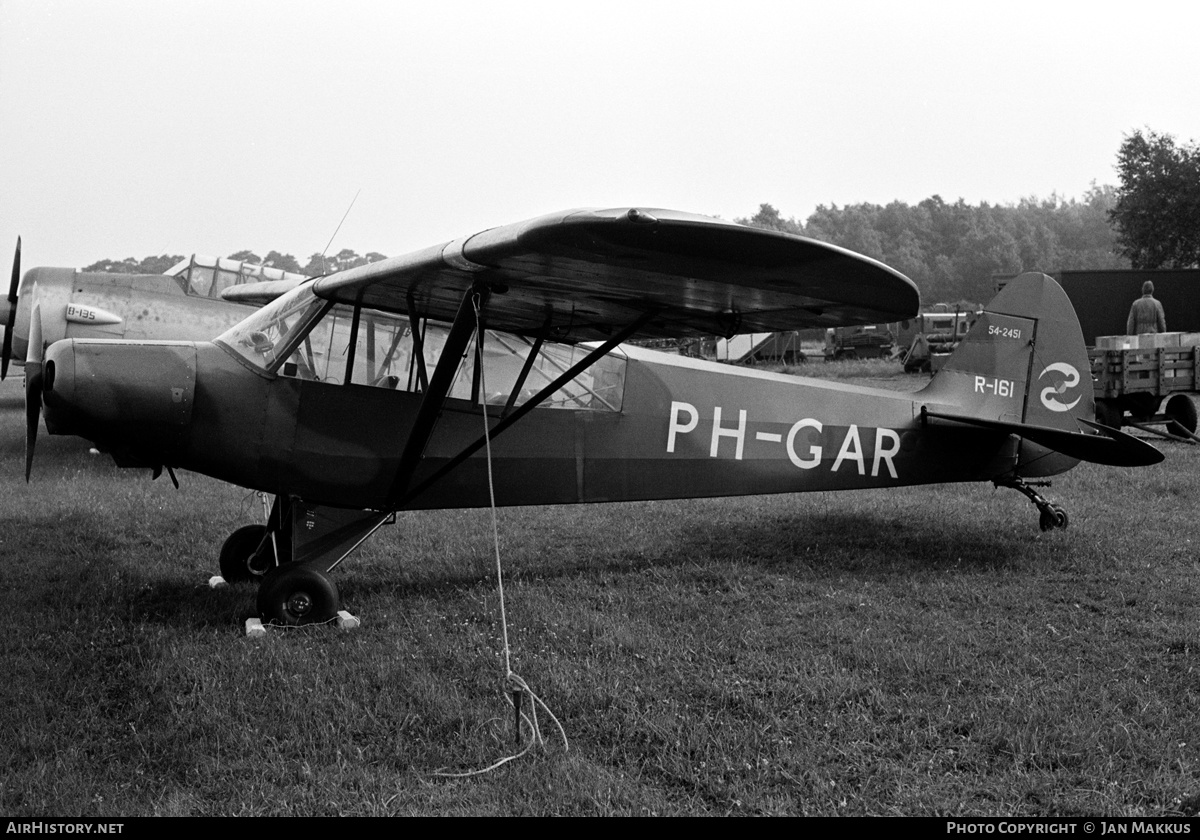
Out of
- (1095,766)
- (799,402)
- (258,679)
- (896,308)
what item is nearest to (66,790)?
(258,679)

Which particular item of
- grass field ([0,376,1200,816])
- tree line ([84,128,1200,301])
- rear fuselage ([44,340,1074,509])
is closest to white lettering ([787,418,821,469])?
rear fuselage ([44,340,1074,509])

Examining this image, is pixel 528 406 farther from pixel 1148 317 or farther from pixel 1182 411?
pixel 1148 317

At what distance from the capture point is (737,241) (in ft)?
13.2

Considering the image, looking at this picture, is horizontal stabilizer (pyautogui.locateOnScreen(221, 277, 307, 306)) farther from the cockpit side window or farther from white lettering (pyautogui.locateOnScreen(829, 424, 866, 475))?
white lettering (pyautogui.locateOnScreen(829, 424, 866, 475))

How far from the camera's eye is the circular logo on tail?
299 inches

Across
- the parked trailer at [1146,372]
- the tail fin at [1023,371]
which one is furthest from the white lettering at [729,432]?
the parked trailer at [1146,372]

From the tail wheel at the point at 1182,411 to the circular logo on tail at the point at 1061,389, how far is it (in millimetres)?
6486

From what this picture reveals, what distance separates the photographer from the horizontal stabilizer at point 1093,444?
6441 millimetres

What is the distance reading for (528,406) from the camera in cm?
588

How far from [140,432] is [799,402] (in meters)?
4.41

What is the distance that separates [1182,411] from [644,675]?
11.4m

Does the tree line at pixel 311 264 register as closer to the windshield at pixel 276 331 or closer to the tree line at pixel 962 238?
the windshield at pixel 276 331

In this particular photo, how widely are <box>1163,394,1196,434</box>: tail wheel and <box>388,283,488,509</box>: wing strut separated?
36.6ft

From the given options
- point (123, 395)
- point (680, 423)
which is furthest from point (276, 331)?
point (680, 423)
